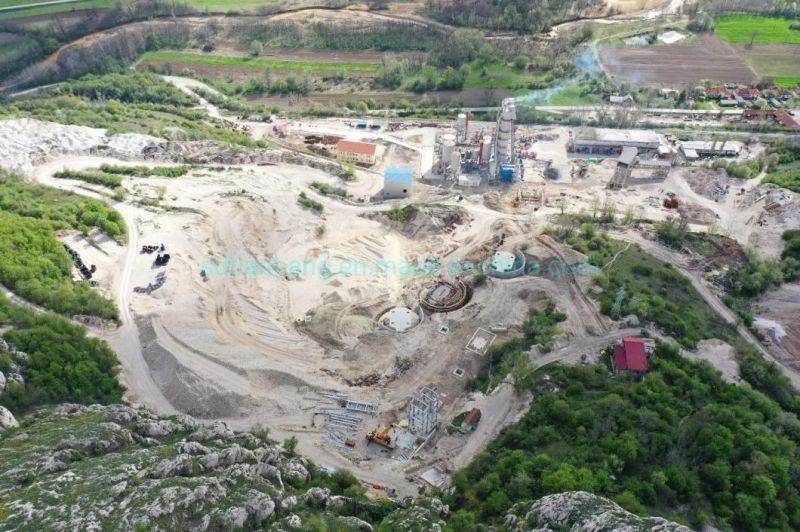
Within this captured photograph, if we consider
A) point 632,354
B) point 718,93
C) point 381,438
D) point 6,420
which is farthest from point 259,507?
point 718,93

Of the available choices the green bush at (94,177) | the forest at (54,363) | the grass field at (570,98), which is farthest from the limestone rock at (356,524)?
the grass field at (570,98)

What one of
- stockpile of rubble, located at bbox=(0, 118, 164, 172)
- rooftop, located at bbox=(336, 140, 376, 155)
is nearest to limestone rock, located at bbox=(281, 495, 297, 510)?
rooftop, located at bbox=(336, 140, 376, 155)

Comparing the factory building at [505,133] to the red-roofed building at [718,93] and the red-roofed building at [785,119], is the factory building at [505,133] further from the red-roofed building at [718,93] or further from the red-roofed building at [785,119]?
the red-roofed building at [785,119]

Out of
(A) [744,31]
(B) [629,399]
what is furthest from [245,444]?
(A) [744,31]

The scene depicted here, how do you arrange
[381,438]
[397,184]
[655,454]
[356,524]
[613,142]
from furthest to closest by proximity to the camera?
[613,142] → [397,184] → [381,438] → [655,454] → [356,524]

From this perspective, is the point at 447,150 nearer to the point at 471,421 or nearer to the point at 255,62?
the point at 471,421
